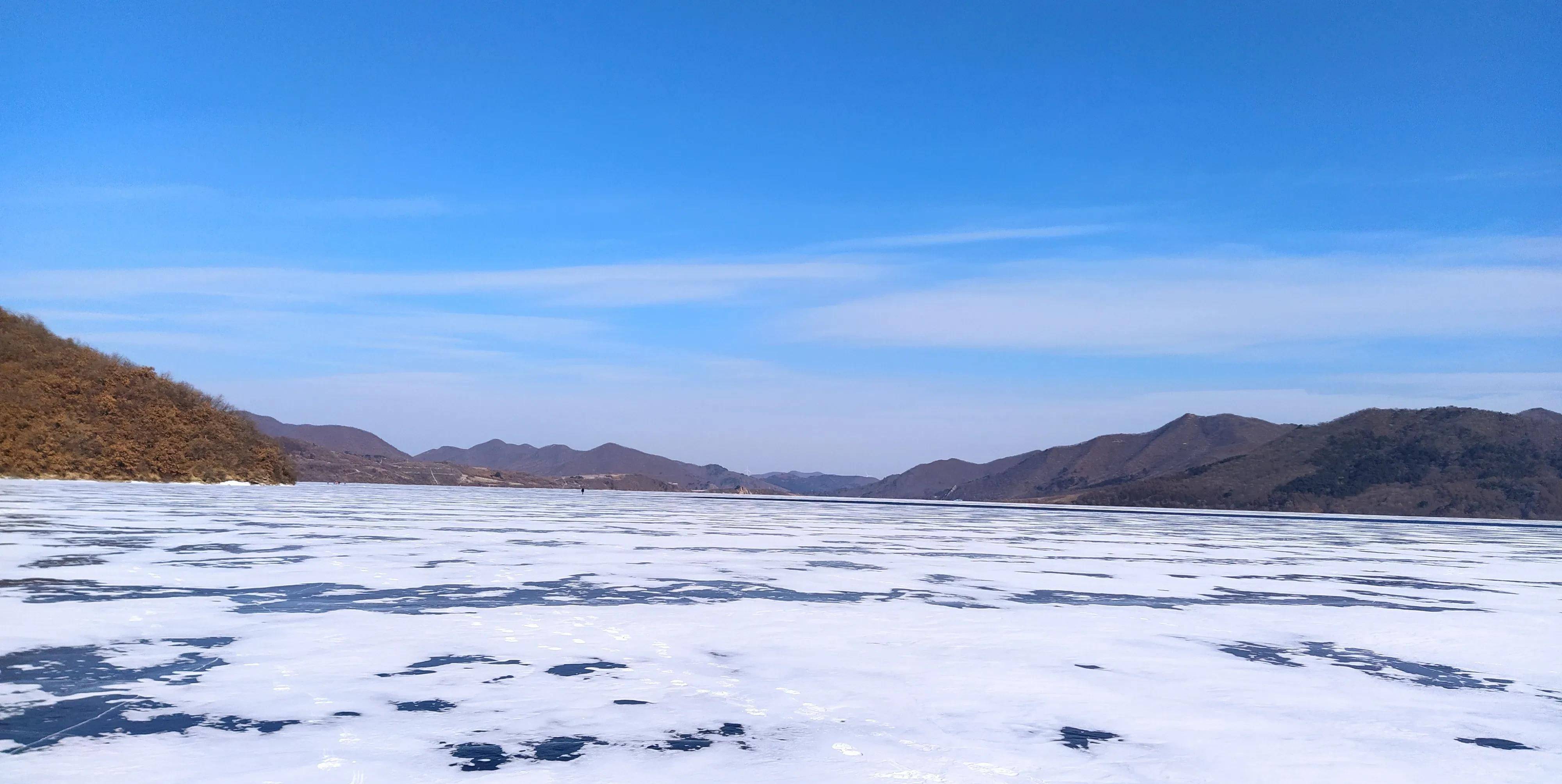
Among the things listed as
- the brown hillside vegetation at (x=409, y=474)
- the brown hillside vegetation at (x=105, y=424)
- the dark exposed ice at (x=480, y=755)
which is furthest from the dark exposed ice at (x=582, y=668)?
the brown hillside vegetation at (x=409, y=474)

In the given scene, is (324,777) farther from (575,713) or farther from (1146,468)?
(1146,468)

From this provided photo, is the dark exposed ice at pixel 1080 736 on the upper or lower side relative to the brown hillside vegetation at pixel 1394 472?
lower

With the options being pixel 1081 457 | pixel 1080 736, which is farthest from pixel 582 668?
pixel 1081 457

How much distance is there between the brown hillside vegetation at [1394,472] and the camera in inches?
3189

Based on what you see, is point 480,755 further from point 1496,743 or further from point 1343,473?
point 1343,473

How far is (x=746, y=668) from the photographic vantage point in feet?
24.1

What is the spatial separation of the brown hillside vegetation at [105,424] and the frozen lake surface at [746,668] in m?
42.7

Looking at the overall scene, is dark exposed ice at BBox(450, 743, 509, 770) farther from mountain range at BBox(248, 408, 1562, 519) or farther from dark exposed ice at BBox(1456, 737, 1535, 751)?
mountain range at BBox(248, 408, 1562, 519)

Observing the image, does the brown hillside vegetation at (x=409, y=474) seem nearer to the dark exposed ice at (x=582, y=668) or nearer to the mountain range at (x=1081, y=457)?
the mountain range at (x=1081, y=457)

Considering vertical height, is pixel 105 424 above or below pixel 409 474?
above

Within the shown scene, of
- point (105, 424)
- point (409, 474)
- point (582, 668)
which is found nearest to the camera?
point (582, 668)

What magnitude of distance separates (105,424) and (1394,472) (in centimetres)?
9357

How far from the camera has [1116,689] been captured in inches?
274

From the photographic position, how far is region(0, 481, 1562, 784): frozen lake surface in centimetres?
501
